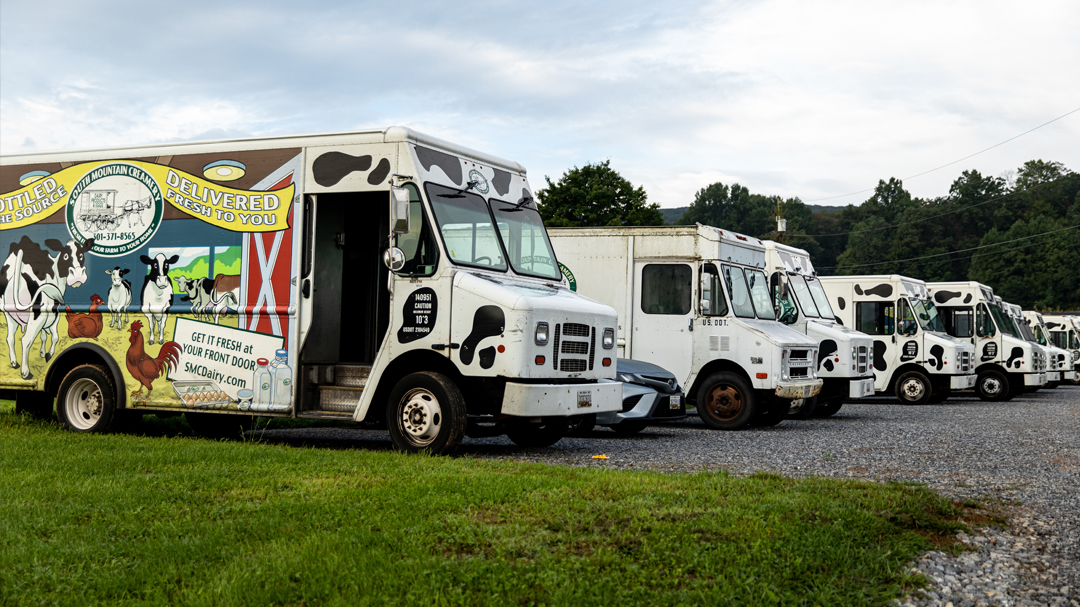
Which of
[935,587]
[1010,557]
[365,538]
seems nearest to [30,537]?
[365,538]

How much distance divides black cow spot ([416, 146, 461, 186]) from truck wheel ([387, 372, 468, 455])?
80.1 inches

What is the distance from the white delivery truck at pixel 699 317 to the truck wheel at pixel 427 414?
6369 mm

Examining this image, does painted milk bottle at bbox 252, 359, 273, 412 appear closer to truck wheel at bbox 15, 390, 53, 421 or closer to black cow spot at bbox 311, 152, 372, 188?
black cow spot at bbox 311, 152, 372, 188

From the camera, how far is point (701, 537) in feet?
17.6

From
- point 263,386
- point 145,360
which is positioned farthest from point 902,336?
point 145,360

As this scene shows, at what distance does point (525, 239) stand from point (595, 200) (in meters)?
42.8

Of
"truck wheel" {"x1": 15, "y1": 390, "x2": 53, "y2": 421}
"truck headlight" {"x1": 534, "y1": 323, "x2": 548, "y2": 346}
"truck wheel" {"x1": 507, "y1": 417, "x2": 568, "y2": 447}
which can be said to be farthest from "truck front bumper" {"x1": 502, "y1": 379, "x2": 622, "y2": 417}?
"truck wheel" {"x1": 15, "y1": 390, "x2": 53, "y2": 421}

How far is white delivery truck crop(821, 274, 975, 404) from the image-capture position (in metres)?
22.8

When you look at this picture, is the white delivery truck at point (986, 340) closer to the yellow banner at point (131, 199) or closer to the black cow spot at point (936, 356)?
the black cow spot at point (936, 356)

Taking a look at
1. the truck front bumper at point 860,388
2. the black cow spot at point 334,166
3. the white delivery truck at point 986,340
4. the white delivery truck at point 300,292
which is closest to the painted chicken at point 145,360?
the white delivery truck at point 300,292

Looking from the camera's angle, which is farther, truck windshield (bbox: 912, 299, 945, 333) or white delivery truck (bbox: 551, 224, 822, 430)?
truck windshield (bbox: 912, 299, 945, 333)

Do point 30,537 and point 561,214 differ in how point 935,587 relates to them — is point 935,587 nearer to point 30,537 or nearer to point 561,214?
point 30,537

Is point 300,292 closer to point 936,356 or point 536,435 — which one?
point 536,435

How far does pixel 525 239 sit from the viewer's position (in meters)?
10.6
